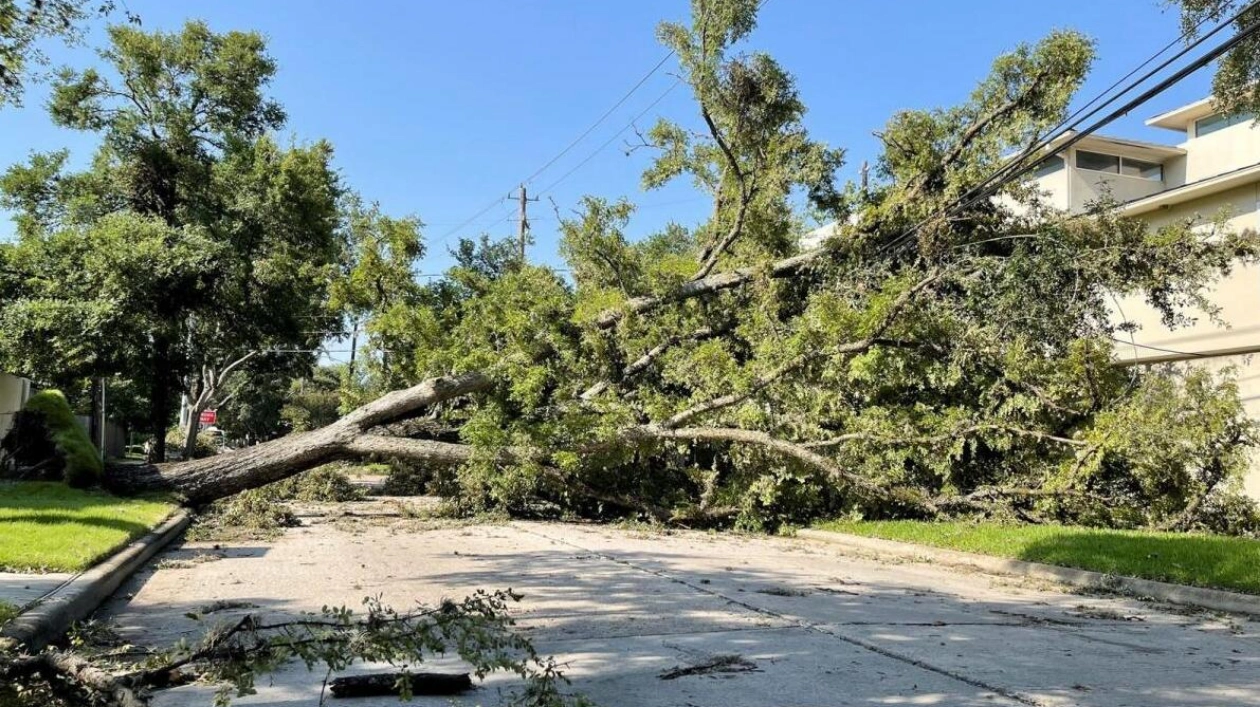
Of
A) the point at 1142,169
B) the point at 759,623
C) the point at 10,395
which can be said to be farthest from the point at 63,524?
the point at 1142,169

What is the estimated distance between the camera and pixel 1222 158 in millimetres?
26406

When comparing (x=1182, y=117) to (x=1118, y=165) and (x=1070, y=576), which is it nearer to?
(x=1118, y=165)

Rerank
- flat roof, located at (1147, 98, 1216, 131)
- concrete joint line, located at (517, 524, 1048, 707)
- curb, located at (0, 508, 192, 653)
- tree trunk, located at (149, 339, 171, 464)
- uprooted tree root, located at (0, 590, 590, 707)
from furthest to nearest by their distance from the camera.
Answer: flat roof, located at (1147, 98, 1216, 131) → tree trunk, located at (149, 339, 171, 464) → curb, located at (0, 508, 192, 653) → concrete joint line, located at (517, 524, 1048, 707) → uprooted tree root, located at (0, 590, 590, 707)

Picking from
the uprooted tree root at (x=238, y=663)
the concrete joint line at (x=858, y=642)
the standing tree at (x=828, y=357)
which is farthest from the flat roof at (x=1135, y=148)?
the uprooted tree root at (x=238, y=663)

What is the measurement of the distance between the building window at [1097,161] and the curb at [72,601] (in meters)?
26.2

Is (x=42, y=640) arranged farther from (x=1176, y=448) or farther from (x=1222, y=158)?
(x=1222, y=158)

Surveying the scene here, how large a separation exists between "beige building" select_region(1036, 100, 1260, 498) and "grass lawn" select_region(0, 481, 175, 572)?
10.8m

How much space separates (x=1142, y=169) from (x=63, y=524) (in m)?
30.2

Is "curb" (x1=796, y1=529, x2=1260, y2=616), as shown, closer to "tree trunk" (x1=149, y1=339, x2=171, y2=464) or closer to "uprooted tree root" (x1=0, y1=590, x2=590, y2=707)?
"uprooted tree root" (x1=0, y1=590, x2=590, y2=707)

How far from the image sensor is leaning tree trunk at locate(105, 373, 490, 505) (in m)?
14.4

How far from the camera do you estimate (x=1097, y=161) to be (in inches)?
1073

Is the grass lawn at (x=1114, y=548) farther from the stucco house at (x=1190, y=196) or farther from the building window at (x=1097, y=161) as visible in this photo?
the building window at (x=1097, y=161)

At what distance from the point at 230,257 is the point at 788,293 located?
1337 centimetres

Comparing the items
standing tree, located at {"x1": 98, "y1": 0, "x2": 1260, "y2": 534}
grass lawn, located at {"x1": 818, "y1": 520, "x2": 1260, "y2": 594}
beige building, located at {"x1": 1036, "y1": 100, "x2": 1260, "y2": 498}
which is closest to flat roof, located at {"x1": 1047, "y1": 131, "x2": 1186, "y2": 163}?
beige building, located at {"x1": 1036, "y1": 100, "x2": 1260, "y2": 498}
